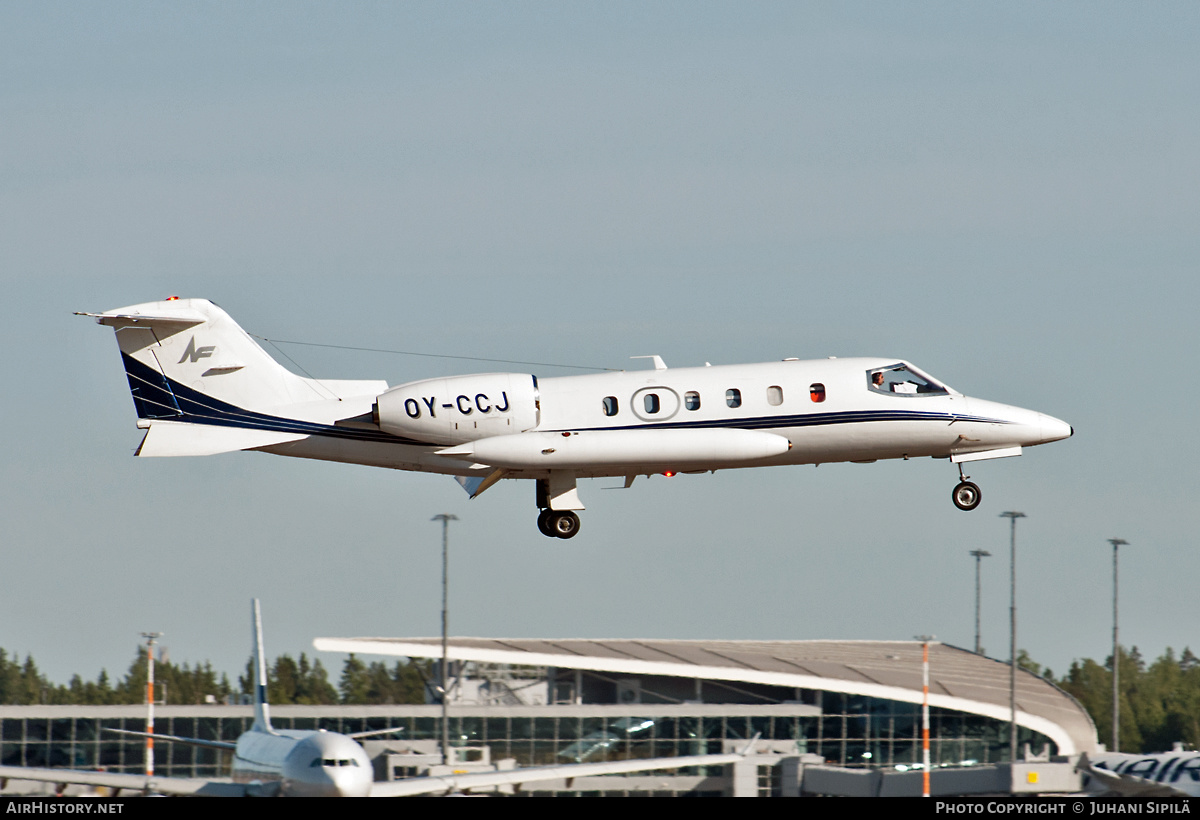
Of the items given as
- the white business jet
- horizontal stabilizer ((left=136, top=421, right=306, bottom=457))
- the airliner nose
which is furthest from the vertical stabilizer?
the airliner nose

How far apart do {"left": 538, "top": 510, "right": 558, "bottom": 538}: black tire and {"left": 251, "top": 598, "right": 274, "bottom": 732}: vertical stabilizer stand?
868 inches

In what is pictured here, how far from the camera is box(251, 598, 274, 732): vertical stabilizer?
59.7 metres

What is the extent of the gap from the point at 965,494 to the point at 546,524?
10087 millimetres

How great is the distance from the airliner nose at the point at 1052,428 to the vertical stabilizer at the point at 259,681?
2946 centimetres

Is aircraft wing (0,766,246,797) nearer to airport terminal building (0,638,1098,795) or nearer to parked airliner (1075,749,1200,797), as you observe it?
airport terminal building (0,638,1098,795)

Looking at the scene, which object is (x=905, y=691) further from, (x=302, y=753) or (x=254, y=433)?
(x=254, y=433)

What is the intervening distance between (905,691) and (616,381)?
40.7 metres

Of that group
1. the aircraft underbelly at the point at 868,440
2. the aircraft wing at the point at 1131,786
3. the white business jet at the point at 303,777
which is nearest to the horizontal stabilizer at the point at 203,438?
the aircraft underbelly at the point at 868,440

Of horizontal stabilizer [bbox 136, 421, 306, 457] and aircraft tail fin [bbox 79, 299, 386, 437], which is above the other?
aircraft tail fin [bbox 79, 299, 386, 437]

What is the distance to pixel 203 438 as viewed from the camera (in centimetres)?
3847

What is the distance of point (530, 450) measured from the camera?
3688 centimetres

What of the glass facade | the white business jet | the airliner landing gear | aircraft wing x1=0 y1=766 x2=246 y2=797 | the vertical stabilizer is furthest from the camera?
the glass facade

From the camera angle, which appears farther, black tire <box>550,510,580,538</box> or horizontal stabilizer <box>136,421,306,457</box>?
black tire <box>550,510,580,538</box>

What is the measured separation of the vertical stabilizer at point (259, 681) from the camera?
196ft
